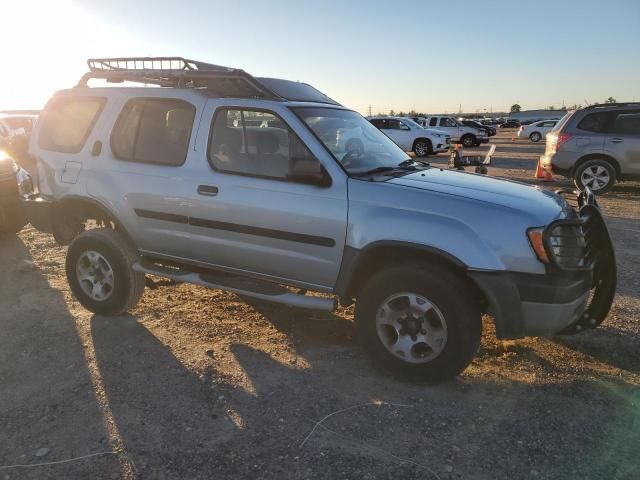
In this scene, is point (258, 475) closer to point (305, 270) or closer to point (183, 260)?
point (305, 270)

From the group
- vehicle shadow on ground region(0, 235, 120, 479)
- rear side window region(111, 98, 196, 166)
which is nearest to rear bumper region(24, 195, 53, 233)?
vehicle shadow on ground region(0, 235, 120, 479)

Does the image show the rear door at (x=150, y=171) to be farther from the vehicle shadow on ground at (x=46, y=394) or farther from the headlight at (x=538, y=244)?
the headlight at (x=538, y=244)

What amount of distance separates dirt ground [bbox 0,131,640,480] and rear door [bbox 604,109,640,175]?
725 centimetres

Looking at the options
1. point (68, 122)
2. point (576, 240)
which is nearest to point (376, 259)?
point (576, 240)

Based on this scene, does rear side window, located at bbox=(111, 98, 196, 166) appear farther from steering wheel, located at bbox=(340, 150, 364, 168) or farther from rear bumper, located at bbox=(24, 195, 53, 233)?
steering wheel, located at bbox=(340, 150, 364, 168)

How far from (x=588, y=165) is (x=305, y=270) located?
9.64m

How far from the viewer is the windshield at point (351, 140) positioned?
3732mm

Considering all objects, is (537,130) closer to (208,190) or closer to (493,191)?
(493,191)

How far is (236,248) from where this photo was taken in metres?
3.91

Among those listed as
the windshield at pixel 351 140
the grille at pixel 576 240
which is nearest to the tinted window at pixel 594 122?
the windshield at pixel 351 140

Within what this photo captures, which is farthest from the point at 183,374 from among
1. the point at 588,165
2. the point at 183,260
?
the point at 588,165

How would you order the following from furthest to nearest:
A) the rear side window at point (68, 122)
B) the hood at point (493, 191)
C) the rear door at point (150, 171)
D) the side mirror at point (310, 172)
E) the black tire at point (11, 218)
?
1. the black tire at point (11, 218)
2. the rear side window at point (68, 122)
3. the rear door at point (150, 171)
4. the side mirror at point (310, 172)
5. the hood at point (493, 191)

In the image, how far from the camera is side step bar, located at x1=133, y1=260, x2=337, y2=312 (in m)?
3.60

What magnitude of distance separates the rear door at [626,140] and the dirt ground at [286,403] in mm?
7254
